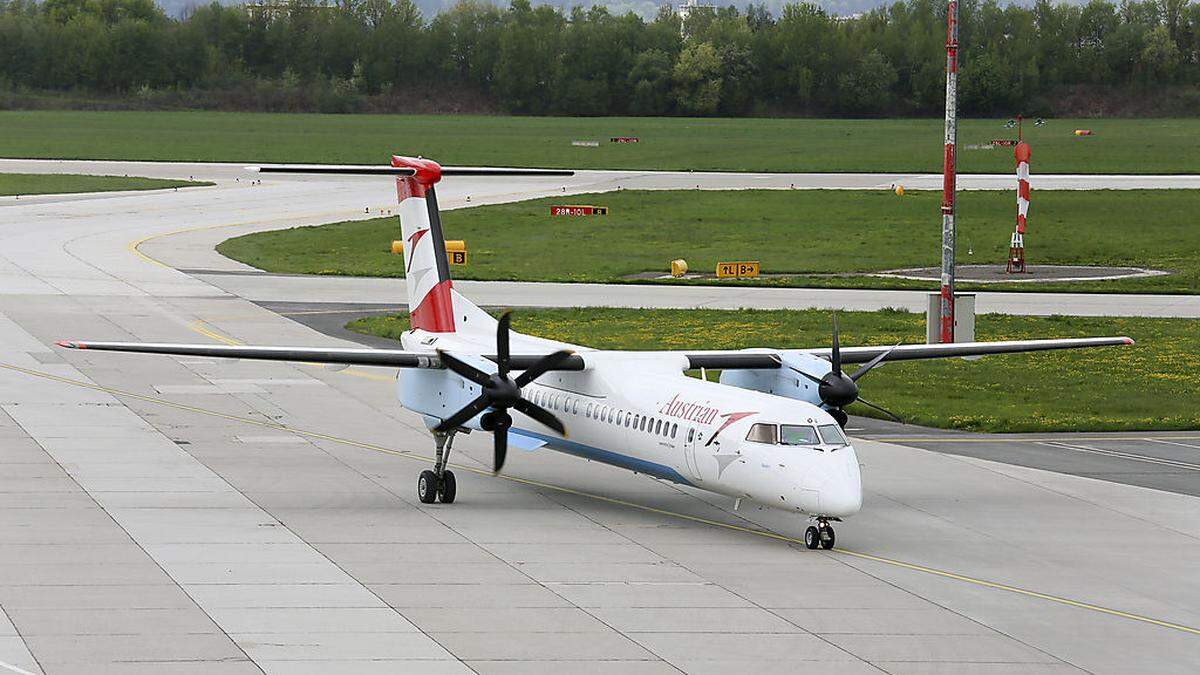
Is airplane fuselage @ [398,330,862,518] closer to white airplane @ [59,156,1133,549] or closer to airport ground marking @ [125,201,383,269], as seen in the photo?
white airplane @ [59,156,1133,549]

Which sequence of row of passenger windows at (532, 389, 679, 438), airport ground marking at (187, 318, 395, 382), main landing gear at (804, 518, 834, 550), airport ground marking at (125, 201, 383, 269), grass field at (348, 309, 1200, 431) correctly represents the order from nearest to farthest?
1. main landing gear at (804, 518, 834, 550)
2. row of passenger windows at (532, 389, 679, 438)
3. grass field at (348, 309, 1200, 431)
4. airport ground marking at (187, 318, 395, 382)
5. airport ground marking at (125, 201, 383, 269)

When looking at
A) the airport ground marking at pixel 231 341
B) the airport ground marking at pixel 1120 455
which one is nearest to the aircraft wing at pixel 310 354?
the airport ground marking at pixel 231 341

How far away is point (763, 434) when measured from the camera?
80.3 feet

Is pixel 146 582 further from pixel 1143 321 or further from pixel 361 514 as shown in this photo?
pixel 1143 321

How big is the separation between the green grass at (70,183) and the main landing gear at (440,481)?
72215mm

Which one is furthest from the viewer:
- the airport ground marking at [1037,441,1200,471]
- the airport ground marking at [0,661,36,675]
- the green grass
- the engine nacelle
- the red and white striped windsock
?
the green grass

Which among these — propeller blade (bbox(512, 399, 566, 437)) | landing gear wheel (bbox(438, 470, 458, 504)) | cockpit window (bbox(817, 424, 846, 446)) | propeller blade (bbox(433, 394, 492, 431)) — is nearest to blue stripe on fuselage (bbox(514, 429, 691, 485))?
propeller blade (bbox(512, 399, 566, 437))

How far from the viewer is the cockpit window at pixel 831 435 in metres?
24.4

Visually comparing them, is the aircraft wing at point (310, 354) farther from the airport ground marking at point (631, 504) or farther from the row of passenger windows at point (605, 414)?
the airport ground marking at point (631, 504)

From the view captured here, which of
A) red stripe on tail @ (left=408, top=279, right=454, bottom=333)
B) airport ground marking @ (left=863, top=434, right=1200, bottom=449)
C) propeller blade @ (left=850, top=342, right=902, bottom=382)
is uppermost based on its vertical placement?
red stripe on tail @ (left=408, top=279, right=454, bottom=333)

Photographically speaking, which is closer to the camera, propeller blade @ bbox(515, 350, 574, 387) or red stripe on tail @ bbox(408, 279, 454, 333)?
propeller blade @ bbox(515, 350, 574, 387)

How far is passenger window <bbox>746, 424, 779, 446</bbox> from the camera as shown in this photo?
2442 centimetres

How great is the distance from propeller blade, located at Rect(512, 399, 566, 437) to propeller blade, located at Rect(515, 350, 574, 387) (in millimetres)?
575

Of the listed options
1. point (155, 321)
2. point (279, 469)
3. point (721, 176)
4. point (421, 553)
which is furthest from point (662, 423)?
point (721, 176)
